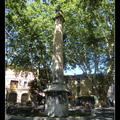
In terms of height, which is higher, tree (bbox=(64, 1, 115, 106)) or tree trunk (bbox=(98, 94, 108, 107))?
tree (bbox=(64, 1, 115, 106))

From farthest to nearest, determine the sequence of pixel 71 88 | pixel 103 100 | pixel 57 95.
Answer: pixel 71 88, pixel 103 100, pixel 57 95

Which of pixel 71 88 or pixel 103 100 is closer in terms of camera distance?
pixel 103 100

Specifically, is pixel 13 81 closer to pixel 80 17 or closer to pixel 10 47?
pixel 10 47

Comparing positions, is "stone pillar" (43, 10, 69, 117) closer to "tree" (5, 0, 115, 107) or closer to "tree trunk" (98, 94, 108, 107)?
"tree" (5, 0, 115, 107)

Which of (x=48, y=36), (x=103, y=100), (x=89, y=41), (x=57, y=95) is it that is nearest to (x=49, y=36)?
(x=48, y=36)

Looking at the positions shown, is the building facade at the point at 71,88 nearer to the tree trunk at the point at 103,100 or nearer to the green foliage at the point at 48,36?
the tree trunk at the point at 103,100

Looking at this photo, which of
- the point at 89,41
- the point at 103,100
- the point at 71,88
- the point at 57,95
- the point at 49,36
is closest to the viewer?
the point at 57,95

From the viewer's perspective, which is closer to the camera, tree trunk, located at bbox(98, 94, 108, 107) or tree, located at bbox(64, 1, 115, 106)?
tree, located at bbox(64, 1, 115, 106)

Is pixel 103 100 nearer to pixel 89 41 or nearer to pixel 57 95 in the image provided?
pixel 89 41

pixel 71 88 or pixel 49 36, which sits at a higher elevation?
pixel 49 36

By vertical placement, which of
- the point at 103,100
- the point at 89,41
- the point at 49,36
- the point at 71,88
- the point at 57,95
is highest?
the point at 49,36

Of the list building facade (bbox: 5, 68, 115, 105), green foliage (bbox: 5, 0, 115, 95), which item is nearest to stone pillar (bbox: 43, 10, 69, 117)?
green foliage (bbox: 5, 0, 115, 95)
